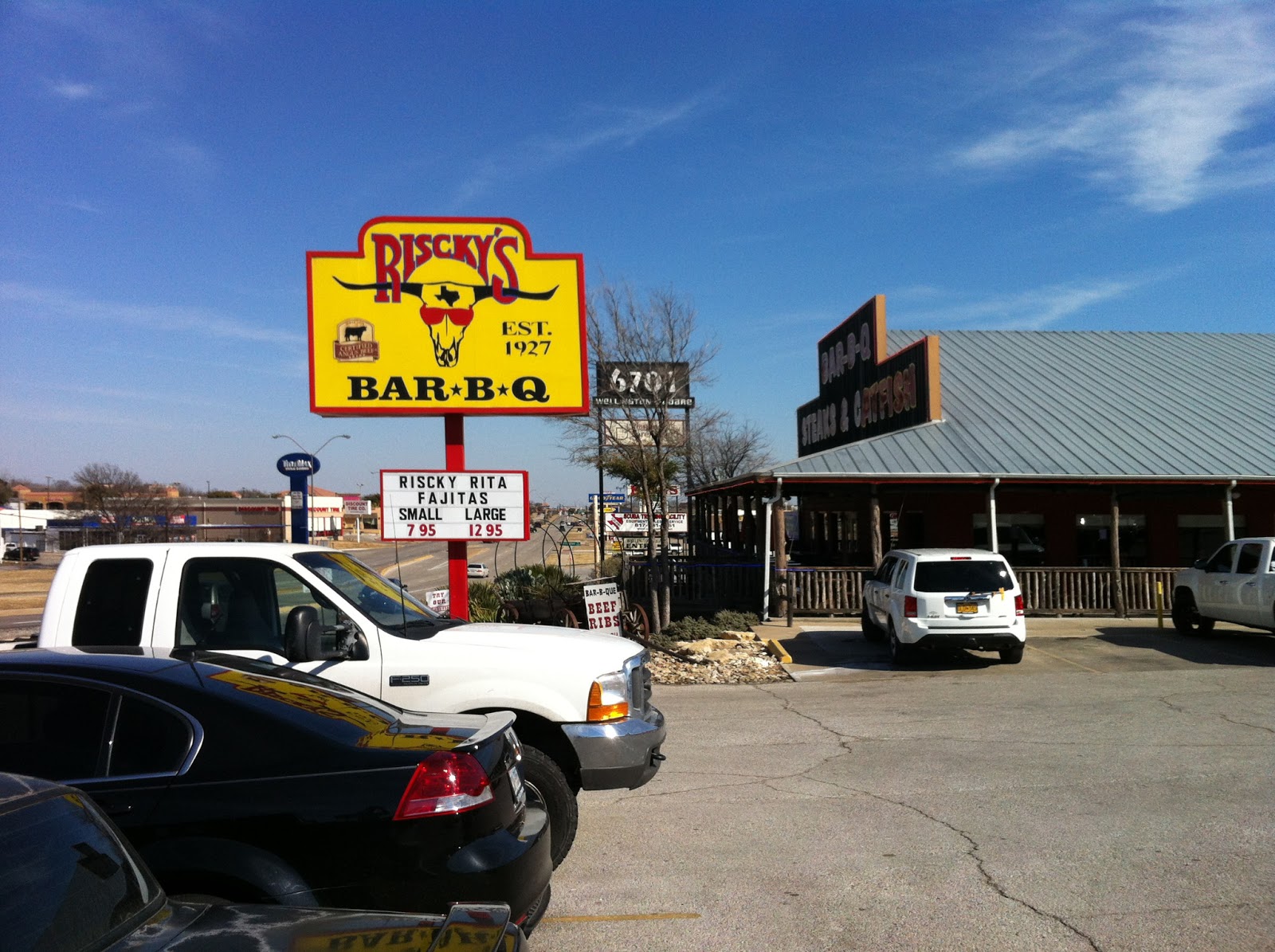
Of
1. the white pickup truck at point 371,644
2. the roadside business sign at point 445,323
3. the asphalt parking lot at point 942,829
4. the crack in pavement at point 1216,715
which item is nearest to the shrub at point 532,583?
the roadside business sign at point 445,323

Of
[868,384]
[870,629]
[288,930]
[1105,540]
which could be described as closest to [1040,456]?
[1105,540]

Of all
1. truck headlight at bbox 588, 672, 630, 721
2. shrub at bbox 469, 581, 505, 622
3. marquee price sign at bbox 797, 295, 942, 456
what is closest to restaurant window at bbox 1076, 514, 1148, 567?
marquee price sign at bbox 797, 295, 942, 456

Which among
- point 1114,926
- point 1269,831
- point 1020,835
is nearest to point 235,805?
point 1114,926

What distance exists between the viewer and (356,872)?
3645mm

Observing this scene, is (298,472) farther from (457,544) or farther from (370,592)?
(370,592)

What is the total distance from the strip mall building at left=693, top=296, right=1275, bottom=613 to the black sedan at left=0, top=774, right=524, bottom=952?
675 inches

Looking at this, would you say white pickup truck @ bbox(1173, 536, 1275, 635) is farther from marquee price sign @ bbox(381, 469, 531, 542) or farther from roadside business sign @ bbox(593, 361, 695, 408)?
marquee price sign @ bbox(381, 469, 531, 542)

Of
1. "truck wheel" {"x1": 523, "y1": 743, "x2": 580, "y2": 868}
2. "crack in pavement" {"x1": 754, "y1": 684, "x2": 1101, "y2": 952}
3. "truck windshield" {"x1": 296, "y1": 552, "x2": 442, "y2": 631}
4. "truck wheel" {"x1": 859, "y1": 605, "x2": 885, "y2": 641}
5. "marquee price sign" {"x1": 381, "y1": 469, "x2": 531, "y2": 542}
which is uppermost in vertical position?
"marquee price sign" {"x1": 381, "y1": 469, "x2": 531, "y2": 542}

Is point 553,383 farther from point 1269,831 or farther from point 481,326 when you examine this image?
point 1269,831

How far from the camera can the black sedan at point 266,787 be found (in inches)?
143

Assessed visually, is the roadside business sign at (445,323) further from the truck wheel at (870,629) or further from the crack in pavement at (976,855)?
the truck wheel at (870,629)

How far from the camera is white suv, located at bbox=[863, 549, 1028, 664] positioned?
46.8 feet

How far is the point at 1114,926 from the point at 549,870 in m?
2.79

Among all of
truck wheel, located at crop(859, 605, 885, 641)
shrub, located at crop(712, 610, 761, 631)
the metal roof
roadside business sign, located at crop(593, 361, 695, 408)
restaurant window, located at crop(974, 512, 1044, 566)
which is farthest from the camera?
restaurant window, located at crop(974, 512, 1044, 566)
